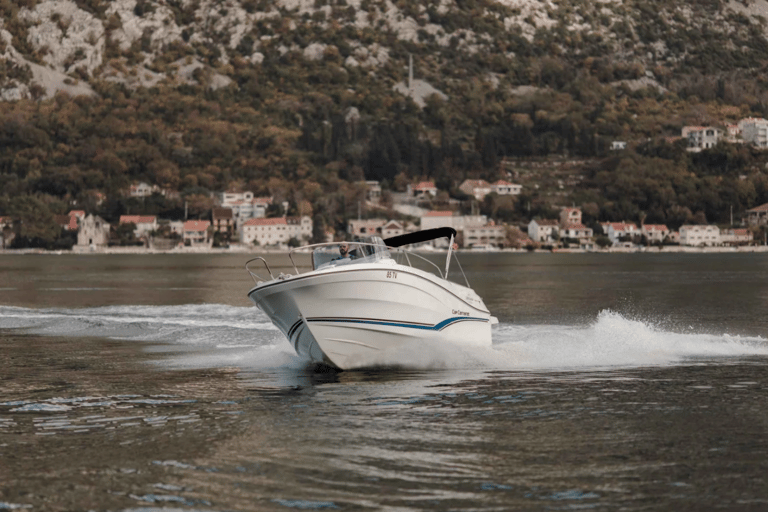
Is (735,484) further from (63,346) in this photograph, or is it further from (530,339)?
(63,346)

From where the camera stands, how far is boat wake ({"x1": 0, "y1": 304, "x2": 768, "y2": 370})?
19953 millimetres

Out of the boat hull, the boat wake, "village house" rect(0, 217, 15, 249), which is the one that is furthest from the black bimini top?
"village house" rect(0, 217, 15, 249)

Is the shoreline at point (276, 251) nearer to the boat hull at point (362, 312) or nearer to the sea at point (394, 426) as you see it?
the sea at point (394, 426)

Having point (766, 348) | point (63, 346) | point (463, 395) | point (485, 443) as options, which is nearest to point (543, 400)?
point (463, 395)

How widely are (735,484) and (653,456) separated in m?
1.31

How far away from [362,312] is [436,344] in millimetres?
1922

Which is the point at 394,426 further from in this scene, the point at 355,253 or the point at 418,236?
the point at 418,236

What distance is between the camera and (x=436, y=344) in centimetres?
1934

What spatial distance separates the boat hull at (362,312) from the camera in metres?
17.9

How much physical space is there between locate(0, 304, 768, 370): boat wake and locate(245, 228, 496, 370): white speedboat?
14.7 inches

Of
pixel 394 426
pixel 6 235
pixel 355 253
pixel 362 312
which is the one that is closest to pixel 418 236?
pixel 355 253

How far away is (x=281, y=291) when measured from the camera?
1816 cm

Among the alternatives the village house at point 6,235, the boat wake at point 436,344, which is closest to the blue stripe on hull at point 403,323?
the boat wake at point 436,344

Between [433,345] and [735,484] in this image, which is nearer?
[735,484]
